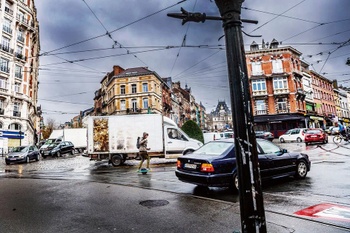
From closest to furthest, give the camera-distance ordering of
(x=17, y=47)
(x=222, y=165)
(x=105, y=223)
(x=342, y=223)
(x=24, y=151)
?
1. (x=342, y=223)
2. (x=105, y=223)
3. (x=222, y=165)
4. (x=24, y=151)
5. (x=17, y=47)

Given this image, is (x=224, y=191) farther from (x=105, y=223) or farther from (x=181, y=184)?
(x=105, y=223)

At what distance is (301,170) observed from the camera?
888 cm

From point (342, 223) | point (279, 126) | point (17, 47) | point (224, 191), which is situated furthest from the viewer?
point (279, 126)

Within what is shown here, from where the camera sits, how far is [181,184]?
8750mm

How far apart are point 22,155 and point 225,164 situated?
825 inches

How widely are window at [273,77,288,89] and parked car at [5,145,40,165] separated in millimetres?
41071

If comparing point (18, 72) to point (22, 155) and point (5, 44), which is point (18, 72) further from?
point (22, 155)

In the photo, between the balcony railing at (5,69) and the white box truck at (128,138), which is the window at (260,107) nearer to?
the white box truck at (128,138)

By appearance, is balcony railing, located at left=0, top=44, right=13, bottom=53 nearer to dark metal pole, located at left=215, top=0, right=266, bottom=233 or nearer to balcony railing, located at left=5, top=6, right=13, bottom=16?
balcony railing, located at left=5, top=6, right=13, bottom=16

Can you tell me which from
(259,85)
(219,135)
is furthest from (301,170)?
(259,85)

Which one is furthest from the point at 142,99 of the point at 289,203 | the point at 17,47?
the point at 289,203

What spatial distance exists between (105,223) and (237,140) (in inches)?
130

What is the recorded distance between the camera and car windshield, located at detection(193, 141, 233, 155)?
7.58m

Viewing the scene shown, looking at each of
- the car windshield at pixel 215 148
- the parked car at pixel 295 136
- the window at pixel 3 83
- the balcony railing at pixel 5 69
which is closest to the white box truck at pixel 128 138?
the car windshield at pixel 215 148
